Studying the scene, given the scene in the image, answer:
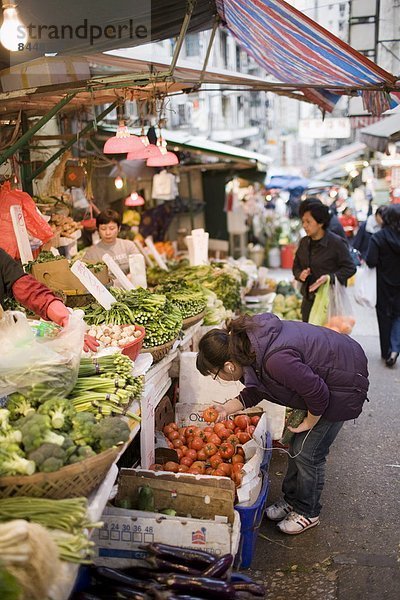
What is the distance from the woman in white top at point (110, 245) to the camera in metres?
7.46

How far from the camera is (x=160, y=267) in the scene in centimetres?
916

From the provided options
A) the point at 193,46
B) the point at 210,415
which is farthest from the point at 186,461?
the point at 193,46

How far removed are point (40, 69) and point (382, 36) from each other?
1009 centimetres

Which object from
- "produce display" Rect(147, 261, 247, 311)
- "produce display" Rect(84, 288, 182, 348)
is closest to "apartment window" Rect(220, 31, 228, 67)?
"produce display" Rect(147, 261, 247, 311)

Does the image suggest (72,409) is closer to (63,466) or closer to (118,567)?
(63,466)

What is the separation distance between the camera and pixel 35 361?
3.29 m

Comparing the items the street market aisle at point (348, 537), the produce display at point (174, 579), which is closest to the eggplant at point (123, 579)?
the produce display at point (174, 579)

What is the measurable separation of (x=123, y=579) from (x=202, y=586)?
40cm

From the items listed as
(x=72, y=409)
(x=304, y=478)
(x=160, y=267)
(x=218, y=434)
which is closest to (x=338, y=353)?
(x=304, y=478)

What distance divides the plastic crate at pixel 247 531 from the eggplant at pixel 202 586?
841 millimetres

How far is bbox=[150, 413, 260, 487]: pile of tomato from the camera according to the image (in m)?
4.51

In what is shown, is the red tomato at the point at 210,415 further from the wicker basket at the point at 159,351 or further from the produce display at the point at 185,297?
the produce display at the point at 185,297

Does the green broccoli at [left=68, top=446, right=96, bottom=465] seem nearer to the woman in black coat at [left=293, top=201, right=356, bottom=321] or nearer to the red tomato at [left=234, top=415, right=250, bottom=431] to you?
the red tomato at [left=234, top=415, right=250, bottom=431]

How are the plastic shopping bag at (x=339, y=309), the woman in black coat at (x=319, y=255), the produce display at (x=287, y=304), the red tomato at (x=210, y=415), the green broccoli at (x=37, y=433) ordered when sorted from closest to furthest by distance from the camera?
the green broccoli at (x=37, y=433), the red tomato at (x=210, y=415), the woman in black coat at (x=319, y=255), the plastic shopping bag at (x=339, y=309), the produce display at (x=287, y=304)
